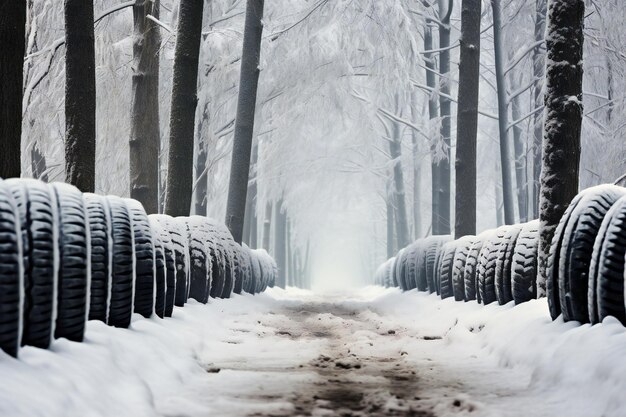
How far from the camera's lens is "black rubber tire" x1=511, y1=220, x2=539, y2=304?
754cm

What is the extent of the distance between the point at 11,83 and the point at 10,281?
3.17 meters

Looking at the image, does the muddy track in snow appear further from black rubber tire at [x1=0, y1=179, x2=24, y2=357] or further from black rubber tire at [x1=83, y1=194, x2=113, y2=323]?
black rubber tire at [x1=83, y1=194, x2=113, y2=323]

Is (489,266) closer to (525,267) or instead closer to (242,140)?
(525,267)

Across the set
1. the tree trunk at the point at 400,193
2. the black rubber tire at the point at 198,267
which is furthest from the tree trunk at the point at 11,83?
the tree trunk at the point at 400,193

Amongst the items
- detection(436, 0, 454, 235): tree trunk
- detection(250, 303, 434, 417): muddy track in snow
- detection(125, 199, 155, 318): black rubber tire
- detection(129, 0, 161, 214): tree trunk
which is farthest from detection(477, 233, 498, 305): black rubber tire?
detection(436, 0, 454, 235): tree trunk

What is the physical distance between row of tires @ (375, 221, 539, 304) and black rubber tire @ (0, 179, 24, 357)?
513 centimetres

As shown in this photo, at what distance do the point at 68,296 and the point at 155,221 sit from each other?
2923 mm

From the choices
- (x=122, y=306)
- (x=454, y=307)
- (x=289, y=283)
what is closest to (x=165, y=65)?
(x=454, y=307)

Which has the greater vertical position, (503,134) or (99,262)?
(503,134)

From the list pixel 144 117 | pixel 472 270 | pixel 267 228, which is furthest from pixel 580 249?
pixel 267 228

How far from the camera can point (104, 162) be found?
18.1m

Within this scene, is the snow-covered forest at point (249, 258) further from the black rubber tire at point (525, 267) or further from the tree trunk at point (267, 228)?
the tree trunk at point (267, 228)

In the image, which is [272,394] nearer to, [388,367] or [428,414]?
[428,414]

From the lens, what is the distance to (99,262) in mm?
5078
